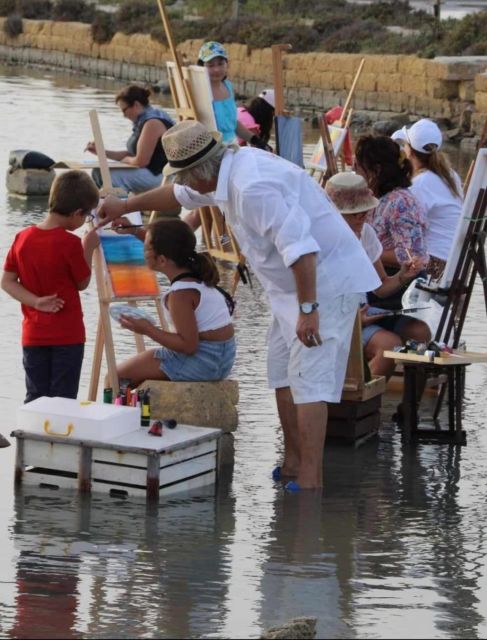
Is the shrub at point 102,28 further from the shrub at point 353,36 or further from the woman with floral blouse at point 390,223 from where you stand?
the woman with floral blouse at point 390,223

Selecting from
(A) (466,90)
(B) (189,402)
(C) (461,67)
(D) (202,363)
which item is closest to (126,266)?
(D) (202,363)

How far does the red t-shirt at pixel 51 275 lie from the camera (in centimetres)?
679

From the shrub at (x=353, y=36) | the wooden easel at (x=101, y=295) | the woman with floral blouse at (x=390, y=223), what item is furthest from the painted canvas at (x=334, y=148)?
the shrub at (x=353, y=36)

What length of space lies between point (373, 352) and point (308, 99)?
73.7 feet

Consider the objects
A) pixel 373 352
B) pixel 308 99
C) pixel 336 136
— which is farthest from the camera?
pixel 308 99

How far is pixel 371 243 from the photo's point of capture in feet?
25.3

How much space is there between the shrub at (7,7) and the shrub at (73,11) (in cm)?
165

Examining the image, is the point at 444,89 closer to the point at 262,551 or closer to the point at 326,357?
the point at 326,357

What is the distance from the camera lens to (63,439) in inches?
257

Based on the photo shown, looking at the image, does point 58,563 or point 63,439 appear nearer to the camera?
point 58,563

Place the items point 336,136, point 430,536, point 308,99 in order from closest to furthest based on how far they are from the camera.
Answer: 1. point 430,536
2. point 336,136
3. point 308,99

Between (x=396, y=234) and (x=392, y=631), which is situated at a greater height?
(x=396, y=234)

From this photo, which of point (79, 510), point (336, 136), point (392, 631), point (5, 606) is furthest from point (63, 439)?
point (336, 136)

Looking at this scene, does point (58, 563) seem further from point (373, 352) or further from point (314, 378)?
Answer: point (373, 352)
